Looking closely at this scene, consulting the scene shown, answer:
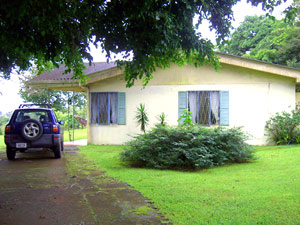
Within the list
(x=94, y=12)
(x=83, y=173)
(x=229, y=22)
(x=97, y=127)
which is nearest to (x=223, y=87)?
(x=97, y=127)

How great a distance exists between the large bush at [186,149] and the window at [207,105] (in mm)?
4171

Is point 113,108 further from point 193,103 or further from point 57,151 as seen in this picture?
point 57,151

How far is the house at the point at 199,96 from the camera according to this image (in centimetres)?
1199

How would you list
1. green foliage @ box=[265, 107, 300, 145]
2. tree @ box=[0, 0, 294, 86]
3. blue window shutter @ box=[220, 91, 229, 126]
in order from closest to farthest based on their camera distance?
1. tree @ box=[0, 0, 294, 86]
2. green foliage @ box=[265, 107, 300, 145]
3. blue window shutter @ box=[220, 91, 229, 126]

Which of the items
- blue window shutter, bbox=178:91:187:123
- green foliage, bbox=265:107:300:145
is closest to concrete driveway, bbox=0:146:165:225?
blue window shutter, bbox=178:91:187:123

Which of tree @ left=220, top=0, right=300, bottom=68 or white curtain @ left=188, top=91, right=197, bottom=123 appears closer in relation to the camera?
white curtain @ left=188, top=91, right=197, bottom=123

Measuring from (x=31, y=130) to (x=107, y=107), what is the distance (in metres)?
4.61

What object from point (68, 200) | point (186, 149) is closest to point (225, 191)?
point (186, 149)

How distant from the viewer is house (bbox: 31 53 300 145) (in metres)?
12.0

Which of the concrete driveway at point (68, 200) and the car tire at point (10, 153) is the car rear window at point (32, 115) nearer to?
the car tire at point (10, 153)

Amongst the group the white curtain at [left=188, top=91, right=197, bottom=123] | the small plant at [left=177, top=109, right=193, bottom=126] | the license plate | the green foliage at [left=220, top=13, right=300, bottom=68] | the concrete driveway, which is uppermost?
the green foliage at [left=220, top=13, right=300, bottom=68]

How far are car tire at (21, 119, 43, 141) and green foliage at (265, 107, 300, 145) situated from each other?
27.2ft

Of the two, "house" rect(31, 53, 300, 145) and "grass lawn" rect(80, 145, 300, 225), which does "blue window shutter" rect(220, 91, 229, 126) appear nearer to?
"house" rect(31, 53, 300, 145)

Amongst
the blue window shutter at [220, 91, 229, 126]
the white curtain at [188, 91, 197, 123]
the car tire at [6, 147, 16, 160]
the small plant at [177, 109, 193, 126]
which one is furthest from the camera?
the white curtain at [188, 91, 197, 123]
